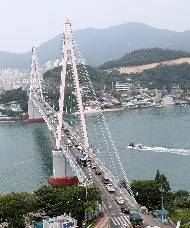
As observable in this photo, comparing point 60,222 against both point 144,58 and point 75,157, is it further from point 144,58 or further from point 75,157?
point 144,58

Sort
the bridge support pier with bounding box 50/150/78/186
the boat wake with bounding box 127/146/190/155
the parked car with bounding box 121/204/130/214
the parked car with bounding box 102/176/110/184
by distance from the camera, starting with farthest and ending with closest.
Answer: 1. the boat wake with bounding box 127/146/190/155
2. the bridge support pier with bounding box 50/150/78/186
3. the parked car with bounding box 102/176/110/184
4. the parked car with bounding box 121/204/130/214

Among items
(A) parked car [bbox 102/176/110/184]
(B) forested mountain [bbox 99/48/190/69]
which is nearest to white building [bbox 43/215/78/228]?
(A) parked car [bbox 102/176/110/184]

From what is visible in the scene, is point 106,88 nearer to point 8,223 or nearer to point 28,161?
point 28,161

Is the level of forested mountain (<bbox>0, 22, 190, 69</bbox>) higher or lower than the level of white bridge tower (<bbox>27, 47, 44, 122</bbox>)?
higher

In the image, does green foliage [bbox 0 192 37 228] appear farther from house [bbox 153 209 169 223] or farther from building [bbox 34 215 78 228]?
house [bbox 153 209 169 223]

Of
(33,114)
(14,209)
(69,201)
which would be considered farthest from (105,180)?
(33,114)

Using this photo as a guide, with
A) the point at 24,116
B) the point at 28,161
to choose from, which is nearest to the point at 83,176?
the point at 28,161

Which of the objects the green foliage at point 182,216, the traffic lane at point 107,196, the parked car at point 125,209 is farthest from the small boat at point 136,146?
the parked car at point 125,209
